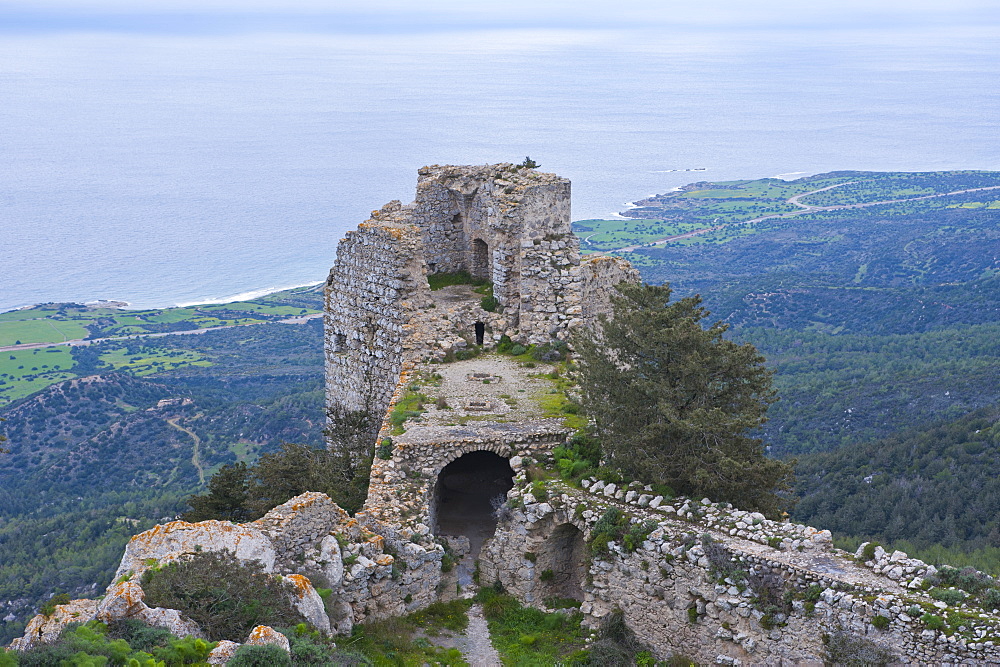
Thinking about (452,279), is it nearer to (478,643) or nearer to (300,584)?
(478,643)

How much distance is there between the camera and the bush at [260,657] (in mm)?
11516

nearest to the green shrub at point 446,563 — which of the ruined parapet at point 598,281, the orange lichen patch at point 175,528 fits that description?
the orange lichen patch at point 175,528

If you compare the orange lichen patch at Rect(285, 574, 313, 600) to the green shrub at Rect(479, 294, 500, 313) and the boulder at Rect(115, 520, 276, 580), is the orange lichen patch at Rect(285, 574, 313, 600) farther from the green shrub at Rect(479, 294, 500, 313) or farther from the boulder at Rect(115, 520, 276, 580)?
the green shrub at Rect(479, 294, 500, 313)

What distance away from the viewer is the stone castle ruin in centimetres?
1280

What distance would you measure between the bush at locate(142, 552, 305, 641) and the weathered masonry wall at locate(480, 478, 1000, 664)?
4254mm

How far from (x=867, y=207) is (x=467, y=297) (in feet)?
365

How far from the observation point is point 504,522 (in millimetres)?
16922

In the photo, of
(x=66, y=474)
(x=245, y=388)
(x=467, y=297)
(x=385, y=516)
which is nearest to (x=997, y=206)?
(x=245, y=388)

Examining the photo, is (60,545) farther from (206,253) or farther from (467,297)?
(206,253)

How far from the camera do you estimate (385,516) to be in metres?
16.7

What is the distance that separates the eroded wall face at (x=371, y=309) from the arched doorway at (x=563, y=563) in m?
6.69

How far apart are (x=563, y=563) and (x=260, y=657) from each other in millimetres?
6471

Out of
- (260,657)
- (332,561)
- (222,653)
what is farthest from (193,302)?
(260,657)

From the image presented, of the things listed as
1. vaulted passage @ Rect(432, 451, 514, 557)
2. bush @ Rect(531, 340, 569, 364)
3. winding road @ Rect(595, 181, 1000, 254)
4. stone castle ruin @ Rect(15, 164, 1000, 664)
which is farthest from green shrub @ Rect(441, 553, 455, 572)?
winding road @ Rect(595, 181, 1000, 254)
